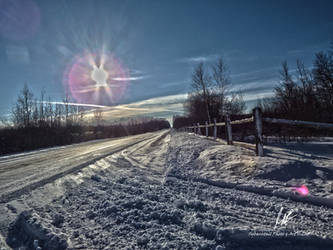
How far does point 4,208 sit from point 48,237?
1.35 m

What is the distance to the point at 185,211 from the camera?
6.70 feet

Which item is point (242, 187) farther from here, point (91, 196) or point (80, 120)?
point (80, 120)

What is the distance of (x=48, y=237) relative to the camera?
5.41 feet

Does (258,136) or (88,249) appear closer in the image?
(88,249)

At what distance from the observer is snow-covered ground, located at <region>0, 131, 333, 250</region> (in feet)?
5.05

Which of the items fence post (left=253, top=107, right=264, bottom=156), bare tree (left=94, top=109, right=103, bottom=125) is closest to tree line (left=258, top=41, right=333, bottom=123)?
fence post (left=253, top=107, right=264, bottom=156)

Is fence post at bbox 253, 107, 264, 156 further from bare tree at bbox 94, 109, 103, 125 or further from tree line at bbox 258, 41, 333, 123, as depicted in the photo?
bare tree at bbox 94, 109, 103, 125

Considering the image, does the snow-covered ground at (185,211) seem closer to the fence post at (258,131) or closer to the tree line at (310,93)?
Answer: the fence post at (258,131)

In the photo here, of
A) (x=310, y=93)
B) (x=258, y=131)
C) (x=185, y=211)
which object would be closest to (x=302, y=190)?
(x=185, y=211)

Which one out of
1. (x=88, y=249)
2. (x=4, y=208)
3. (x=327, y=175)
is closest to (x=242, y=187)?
(x=327, y=175)

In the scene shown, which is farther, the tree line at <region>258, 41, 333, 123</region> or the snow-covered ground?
the tree line at <region>258, 41, 333, 123</region>

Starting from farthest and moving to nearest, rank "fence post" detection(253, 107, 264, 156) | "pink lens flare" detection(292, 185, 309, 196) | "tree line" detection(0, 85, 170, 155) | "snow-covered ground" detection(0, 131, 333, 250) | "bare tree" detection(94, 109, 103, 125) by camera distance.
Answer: "bare tree" detection(94, 109, 103, 125) < "tree line" detection(0, 85, 170, 155) < "fence post" detection(253, 107, 264, 156) < "pink lens flare" detection(292, 185, 309, 196) < "snow-covered ground" detection(0, 131, 333, 250)

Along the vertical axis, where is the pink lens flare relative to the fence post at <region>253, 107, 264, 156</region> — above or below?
below

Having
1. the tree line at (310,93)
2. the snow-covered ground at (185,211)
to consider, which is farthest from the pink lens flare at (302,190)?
the tree line at (310,93)
